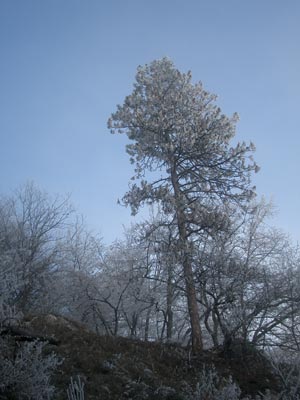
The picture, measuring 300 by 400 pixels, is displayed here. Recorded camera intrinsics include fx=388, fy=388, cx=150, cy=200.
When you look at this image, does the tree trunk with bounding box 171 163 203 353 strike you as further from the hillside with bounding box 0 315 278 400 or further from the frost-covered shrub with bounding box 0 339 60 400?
the frost-covered shrub with bounding box 0 339 60 400

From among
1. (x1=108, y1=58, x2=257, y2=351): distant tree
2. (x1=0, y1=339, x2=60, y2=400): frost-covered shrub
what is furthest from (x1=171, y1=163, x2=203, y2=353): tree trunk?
(x1=0, y1=339, x2=60, y2=400): frost-covered shrub

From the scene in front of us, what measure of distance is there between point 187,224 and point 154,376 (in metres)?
6.14

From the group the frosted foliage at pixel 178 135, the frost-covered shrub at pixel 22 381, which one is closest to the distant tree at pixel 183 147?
the frosted foliage at pixel 178 135

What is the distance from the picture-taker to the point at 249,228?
653 inches

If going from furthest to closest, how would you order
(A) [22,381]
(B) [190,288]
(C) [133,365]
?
(B) [190,288] → (C) [133,365] → (A) [22,381]

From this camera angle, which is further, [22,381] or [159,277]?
[159,277]

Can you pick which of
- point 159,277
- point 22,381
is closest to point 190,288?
point 159,277

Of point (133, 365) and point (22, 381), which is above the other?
point (133, 365)

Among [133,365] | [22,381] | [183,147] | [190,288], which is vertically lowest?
[22,381]

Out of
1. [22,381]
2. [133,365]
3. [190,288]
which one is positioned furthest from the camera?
[190,288]

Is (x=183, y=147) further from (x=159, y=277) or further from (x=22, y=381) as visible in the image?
(x=22, y=381)

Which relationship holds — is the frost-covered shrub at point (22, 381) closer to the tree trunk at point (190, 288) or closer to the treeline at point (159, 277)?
the treeline at point (159, 277)

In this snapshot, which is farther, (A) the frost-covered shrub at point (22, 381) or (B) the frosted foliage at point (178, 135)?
(B) the frosted foliage at point (178, 135)

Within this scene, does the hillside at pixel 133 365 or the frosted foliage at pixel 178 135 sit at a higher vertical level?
the frosted foliage at pixel 178 135
